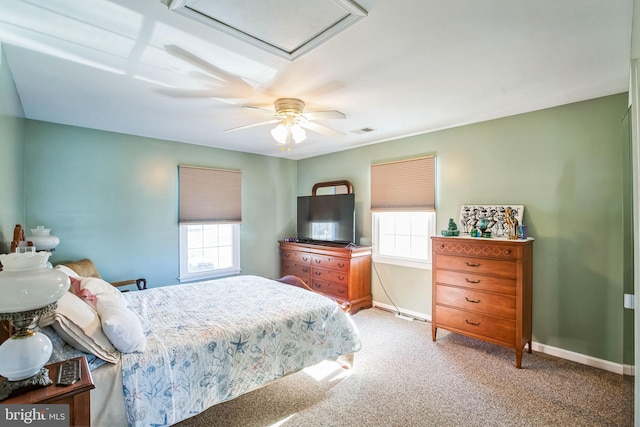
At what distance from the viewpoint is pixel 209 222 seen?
4.66 m

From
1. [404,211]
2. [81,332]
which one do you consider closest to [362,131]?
[404,211]

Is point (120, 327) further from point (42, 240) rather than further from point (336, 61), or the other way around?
point (336, 61)

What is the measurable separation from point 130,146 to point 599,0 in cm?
462

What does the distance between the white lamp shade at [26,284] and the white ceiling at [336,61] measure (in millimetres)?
1246

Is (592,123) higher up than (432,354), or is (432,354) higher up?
(592,123)

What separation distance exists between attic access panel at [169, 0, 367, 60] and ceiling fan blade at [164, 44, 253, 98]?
31cm

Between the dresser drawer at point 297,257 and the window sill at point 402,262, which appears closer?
the window sill at point 402,262

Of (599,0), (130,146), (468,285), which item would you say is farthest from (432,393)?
(130,146)

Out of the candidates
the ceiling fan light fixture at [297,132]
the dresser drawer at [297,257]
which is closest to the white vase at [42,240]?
the ceiling fan light fixture at [297,132]

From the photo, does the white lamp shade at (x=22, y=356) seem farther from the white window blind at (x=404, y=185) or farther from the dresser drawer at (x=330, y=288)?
the white window blind at (x=404, y=185)

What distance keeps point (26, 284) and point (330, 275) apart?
12.1 feet

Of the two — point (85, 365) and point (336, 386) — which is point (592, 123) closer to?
point (336, 386)

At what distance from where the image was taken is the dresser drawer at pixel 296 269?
4.93 m

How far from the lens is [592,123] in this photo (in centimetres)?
281
